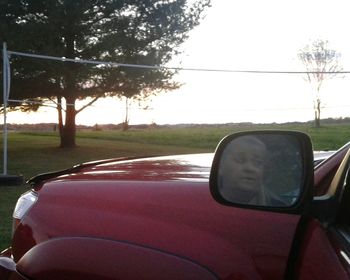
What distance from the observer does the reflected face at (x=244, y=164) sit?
1896 mm

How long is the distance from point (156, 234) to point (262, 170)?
487mm

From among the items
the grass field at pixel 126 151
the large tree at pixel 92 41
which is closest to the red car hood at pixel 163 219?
the grass field at pixel 126 151

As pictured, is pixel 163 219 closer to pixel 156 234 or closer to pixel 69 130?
pixel 156 234

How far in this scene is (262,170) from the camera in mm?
1898

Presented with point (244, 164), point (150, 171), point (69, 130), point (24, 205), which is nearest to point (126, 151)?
point (69, 130)

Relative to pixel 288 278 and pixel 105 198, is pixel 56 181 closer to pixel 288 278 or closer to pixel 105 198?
pixel 105 198

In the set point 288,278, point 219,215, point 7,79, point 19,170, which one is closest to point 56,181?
point 219,215

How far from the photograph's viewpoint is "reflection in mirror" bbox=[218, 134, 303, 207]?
185 centimetres

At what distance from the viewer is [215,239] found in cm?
202

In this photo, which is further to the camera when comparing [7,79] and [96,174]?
[7,79]

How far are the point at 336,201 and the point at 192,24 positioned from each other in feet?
72.8

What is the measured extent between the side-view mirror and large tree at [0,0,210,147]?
60.8ft

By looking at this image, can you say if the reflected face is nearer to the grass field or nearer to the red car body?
the red car body

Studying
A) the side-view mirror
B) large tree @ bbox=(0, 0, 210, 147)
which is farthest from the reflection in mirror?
large tree @ bbox=(0, 0, 210, 147)
